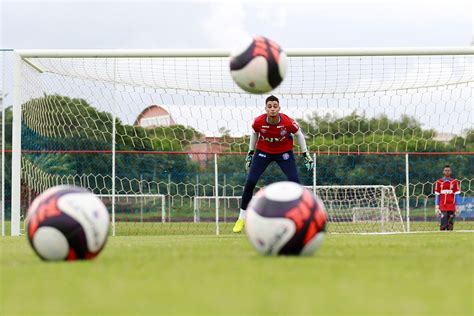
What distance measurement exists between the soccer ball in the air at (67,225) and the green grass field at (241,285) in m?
0.16

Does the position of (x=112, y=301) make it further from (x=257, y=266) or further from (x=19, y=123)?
(x=19, y=123)

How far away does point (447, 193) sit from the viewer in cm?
2197

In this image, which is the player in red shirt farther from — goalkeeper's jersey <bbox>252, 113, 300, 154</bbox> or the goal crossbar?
goalkeeper's jersey <bbox>252, 113, 300, 154</bbox>

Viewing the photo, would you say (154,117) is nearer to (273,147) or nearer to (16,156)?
(16,156)

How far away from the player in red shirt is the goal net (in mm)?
924

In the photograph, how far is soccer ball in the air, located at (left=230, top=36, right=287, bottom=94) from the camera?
30.9ft

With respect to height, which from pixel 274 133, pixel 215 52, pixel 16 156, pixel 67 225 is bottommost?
pixel 67 225

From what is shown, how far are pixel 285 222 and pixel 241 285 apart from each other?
1.75 meters

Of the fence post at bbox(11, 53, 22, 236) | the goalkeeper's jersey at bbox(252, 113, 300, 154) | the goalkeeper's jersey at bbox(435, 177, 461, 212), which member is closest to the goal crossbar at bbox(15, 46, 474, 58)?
the fence post at bbox(11, 53, 22, 236)

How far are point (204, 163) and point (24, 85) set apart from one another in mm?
6123

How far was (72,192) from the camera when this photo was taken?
702 cm

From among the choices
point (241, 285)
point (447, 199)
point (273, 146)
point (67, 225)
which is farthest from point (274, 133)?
point (447, 199)

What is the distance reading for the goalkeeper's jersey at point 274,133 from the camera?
12516 millimetres

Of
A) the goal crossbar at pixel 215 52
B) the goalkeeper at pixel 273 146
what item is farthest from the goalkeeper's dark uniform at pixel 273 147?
the goal crossbar at pixel 215 52
